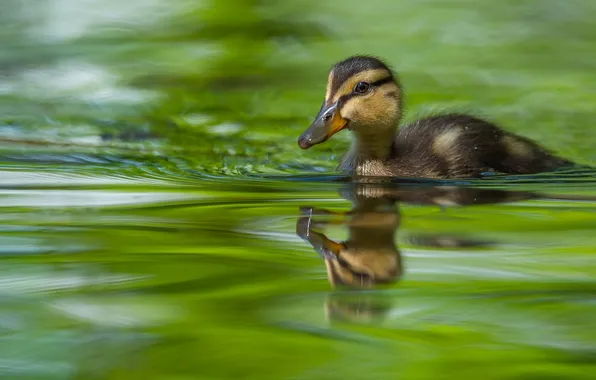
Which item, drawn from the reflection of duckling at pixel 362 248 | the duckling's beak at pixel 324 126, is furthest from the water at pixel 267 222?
the duckling's beak at pixel 324 126

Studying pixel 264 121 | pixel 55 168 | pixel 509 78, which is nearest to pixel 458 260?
pixel 55 168

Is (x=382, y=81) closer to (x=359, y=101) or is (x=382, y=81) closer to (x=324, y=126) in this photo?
(x=359, y=101)

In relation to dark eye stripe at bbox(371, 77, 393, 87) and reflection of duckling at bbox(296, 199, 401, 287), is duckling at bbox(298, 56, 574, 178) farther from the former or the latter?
reflection of duckling at bbox(296, 199, 401, 287)

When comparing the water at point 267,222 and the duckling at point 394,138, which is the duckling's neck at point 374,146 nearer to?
the duckling at point 394,138

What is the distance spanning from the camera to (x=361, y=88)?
14.6 ft

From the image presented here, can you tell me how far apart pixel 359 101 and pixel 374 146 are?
0.19 metres

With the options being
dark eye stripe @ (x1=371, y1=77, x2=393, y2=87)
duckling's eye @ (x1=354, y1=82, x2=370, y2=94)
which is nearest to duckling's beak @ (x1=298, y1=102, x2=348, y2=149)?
duckling's eye @ (x1=354, y1=82, x2=370, y2=94)

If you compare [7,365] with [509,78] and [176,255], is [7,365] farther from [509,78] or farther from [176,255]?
[509,78]

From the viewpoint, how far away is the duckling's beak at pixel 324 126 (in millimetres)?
4121

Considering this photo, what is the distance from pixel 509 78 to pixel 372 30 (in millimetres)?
1239

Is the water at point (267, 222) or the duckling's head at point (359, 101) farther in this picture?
the duckling's head at point (359, 101)

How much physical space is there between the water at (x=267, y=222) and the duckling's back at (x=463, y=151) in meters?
0.19

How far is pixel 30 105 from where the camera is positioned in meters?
5.83

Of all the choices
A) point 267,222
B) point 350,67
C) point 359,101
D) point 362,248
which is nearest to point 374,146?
point 359,101
